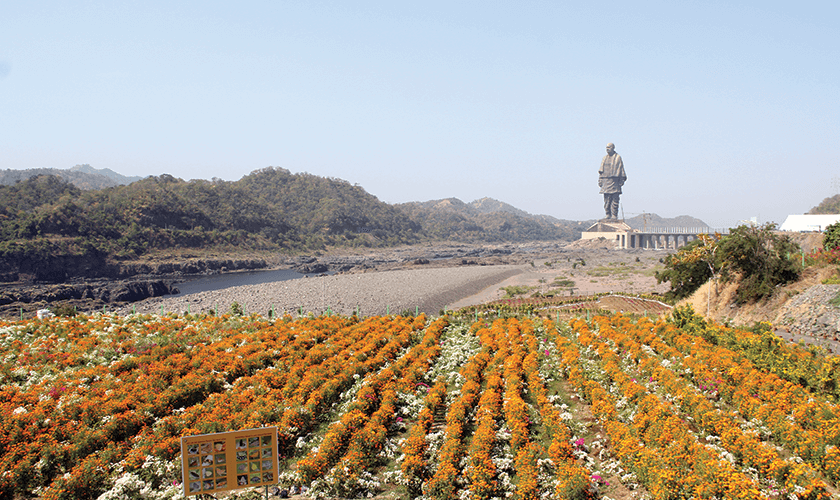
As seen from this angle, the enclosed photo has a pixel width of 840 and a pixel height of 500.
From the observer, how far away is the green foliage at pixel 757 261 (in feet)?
86.7

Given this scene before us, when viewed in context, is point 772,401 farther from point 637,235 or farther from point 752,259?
point 637,235

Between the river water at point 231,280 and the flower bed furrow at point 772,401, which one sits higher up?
the flower bed furrow at point 772,401

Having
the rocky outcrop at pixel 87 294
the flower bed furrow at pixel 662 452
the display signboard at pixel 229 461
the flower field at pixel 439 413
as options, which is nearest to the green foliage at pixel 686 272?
the flower field at pixel 439 413

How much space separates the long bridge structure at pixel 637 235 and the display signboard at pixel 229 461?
167m

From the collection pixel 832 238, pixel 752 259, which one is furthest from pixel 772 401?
pixel 832 238

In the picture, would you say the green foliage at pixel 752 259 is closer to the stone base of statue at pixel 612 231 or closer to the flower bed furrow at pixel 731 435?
the flower bed furrow at pixel 731 435

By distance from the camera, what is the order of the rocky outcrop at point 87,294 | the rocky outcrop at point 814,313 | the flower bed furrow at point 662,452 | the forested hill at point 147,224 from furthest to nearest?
1. the forested hill at point 147,224
2. the rocky outcrop at point 87,294
3. the rocky outcrop at point 814,313
4. the flower bed furrow at point 662,452

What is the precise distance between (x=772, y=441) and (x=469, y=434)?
22.0 feet

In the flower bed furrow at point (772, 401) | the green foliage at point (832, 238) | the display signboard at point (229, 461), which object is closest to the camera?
the display signboard at point (229, 461)

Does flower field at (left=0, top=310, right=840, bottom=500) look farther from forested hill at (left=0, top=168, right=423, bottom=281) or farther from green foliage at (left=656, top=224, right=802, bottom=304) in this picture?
forested hill at (left=0, top=168, right=423, bottom=281)

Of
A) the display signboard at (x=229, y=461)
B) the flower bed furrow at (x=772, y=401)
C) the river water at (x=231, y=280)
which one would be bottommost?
the river water at (x=231, y=280)

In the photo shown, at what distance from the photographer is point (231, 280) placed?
271 feet

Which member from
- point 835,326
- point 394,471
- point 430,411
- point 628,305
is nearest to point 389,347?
point 430,411

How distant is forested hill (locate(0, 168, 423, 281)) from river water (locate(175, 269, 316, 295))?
1760 centimetres
